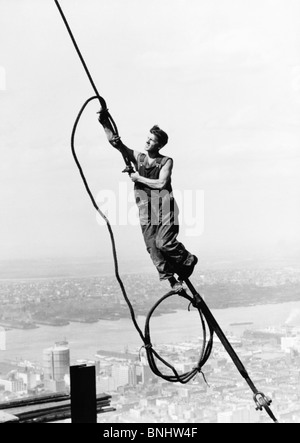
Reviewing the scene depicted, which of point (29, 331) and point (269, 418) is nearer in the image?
point (269, 418)

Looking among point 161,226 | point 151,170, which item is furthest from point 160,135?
point 161,226

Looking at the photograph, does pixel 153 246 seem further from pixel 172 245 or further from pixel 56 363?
pixel 56 363

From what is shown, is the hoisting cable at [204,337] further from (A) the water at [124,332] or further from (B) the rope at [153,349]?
(A) the water at [124,332]

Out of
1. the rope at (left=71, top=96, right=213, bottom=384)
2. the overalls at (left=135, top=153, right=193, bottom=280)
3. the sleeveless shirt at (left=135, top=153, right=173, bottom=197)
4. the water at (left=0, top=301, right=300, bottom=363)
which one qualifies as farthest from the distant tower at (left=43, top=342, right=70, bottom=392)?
the sleeveless shirt at (left=135, top=153, right=173, bottom=197)

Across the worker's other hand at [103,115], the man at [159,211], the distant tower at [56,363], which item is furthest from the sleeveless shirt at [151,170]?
the distant tower at [56,363]

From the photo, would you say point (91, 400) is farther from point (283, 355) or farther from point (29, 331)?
point (283, 355)

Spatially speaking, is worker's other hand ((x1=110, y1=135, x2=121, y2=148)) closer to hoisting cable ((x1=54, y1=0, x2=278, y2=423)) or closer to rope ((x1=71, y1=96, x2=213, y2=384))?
hoisting cable ((x1=54, y1=0, x2=278, y2=423))

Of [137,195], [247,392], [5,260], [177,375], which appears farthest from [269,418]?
[5,260]
